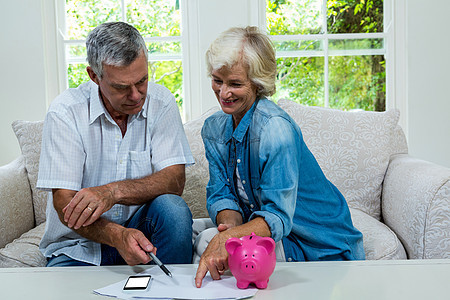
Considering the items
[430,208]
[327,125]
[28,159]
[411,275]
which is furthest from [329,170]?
[28,159]

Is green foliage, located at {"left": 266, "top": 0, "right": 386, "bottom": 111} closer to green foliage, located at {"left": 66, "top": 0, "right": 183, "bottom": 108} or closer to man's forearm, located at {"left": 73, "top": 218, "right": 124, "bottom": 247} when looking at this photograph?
green foliage, located at {"left": 66, "top": 0, "right": 183, "bottom": 108}

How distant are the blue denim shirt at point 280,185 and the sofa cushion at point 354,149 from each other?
1.92 ft

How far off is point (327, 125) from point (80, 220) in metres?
1.23

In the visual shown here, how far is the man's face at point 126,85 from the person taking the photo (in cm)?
148

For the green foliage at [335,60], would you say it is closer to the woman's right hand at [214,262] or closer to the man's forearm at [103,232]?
the man's forearm at [103,232]

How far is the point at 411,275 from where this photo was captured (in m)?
1.12

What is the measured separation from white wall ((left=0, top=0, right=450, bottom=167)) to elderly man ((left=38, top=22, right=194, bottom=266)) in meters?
1.22

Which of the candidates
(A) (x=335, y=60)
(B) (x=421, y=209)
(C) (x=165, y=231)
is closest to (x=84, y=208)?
(C) (x=165, y=231)

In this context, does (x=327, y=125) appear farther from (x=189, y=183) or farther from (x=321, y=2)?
(x=321, y=2)

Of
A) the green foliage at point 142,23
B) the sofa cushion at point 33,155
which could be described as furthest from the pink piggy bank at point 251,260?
the green foliage at point 142,23

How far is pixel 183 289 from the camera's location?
3.49 ft

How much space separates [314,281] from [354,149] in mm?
1123

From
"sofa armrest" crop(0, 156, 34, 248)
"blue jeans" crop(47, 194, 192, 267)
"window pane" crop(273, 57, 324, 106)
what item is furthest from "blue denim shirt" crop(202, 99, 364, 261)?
"window pane" crop(273, 57, 324, 106)

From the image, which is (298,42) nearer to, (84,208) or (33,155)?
(33,155)
